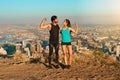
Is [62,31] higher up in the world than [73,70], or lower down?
higher up

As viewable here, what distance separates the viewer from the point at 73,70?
12.0 metres

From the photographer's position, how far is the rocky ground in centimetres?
1083

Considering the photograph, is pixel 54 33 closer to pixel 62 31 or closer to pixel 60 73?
pixel 62 31

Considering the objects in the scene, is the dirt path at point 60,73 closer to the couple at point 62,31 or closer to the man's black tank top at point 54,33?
the couple at point 62,31

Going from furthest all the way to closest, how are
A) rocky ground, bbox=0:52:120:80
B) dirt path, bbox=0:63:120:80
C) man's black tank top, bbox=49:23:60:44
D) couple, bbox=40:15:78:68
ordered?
man's black tank top, bbox=49:23:60:44, couple, bbox=40:15:78:68, rocky ground, bbox=0:52:120:80, dirt path, bbox=0:63:120:80

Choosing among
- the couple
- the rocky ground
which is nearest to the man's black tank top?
the couple

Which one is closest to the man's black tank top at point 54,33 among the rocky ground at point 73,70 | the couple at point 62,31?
the couple at point 62,31

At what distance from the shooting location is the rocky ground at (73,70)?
35.5ft

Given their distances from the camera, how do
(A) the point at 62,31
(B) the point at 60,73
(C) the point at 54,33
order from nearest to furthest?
1. (B) the point at 60,73
2. (A) the point at 62,31
3. (C) the point at 54,33

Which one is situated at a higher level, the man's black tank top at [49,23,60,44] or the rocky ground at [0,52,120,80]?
the man's black tank top at [49,23,60,44]

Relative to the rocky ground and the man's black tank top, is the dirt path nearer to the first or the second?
the rocky ground

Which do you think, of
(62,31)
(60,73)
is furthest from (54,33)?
(60,73)

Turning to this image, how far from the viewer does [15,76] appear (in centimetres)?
1161

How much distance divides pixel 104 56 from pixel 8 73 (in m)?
4.50
